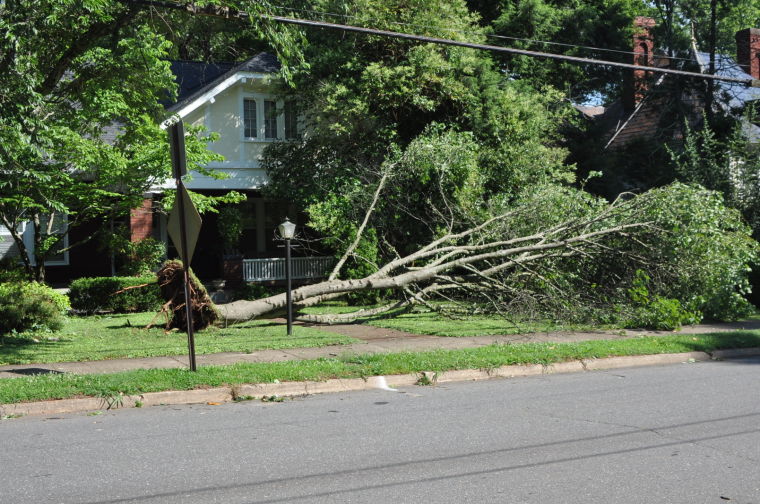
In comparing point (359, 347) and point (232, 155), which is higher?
point (232, 155)

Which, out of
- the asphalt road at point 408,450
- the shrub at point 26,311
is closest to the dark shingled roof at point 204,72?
the shrub at point 26,311

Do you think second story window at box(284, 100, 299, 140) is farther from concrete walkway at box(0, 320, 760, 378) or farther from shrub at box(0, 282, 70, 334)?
shrub at box(0, 282, 70, 334)

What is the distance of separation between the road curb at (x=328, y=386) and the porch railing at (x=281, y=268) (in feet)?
33.9

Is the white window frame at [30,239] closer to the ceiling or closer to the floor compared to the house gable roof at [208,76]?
closer to the floor

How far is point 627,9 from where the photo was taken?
32438mm

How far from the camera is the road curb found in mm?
8219

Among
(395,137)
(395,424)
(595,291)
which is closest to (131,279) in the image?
(395,137)

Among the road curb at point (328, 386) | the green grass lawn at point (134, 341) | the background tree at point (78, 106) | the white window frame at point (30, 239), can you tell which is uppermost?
the background tree at point (78, 106)

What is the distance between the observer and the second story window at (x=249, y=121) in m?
22.9

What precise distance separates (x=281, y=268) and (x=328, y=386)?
12390 millimetres

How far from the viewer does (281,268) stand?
21.7 metres

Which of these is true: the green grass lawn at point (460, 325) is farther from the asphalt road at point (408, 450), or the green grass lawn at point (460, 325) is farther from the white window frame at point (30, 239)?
the white window frame at point (30, 239)

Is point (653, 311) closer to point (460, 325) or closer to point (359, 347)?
point (460, 325)

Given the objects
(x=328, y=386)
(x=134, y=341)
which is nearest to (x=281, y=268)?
(x=134, y=341)
